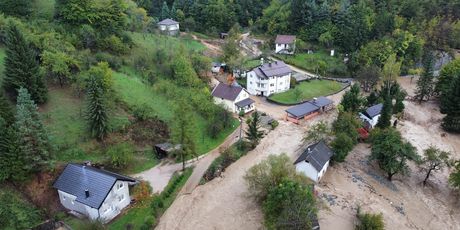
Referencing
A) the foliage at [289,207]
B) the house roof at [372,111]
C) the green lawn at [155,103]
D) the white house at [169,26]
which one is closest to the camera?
the foliage at [289,207]

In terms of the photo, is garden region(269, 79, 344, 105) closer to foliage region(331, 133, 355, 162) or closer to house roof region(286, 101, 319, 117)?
house roof region(286, 101, 319, 117)

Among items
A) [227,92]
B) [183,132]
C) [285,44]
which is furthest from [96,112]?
[285,44]

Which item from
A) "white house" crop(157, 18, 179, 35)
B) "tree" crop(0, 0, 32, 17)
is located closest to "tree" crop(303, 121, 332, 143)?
"tree" crop(0, 0, 32, 17)

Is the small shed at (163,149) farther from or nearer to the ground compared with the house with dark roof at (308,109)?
farther from the ground

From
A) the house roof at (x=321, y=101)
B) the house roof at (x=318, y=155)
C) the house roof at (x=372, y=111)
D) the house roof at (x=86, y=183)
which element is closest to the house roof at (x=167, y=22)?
the house roof at (x=321, y=101)

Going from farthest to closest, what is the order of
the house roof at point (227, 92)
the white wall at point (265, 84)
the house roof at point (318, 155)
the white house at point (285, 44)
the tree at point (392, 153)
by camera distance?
the white house at point (285, 44) < the white wall at point (265, 84) < the house roof at point (227, 92) < the house roof at point (318, 155) < the tree at point (392, 153)

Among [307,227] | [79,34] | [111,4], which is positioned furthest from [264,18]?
[307,227]

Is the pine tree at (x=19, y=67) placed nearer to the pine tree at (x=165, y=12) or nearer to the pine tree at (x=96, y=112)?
the pine tree at (x=96, y=112)
